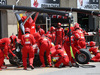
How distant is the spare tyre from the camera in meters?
10.2

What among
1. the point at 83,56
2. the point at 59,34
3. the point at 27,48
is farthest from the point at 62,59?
the point at 59,34

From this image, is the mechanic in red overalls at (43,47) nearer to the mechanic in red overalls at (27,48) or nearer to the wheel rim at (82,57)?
the mechanic in red overalls at (27,48)

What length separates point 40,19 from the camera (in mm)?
16625

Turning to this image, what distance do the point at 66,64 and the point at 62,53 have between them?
52 centimetres

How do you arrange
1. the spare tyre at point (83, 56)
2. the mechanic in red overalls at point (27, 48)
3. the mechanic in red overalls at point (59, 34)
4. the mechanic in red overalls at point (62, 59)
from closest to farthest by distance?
1. the mechanic in red overalls at point (27, 48)
2. the mechanic in red overalls at point (62, 59)
3. the spare tyre at point (83, 56)
4. the mechanic in red overalls at point (59, 34)

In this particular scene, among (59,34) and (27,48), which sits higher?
(59,34)

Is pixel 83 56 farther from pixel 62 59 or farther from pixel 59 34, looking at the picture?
pixel 59 34

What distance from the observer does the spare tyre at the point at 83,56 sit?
10.2 metres

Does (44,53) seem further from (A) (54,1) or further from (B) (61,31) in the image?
(A) (54,1)

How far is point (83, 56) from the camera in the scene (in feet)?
33.6

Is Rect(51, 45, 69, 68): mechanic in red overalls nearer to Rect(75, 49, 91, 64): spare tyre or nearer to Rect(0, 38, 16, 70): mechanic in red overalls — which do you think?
Rect(75, 49, 91, 64): spare tyre

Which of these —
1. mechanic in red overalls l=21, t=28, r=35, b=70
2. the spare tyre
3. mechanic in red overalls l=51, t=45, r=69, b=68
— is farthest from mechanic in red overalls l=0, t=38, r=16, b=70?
the spare tyre

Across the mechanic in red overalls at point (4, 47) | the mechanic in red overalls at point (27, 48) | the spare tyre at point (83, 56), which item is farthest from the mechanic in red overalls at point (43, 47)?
the spare tyre at point (83, 56)

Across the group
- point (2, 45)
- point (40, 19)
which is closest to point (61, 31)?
point (40, 19)
